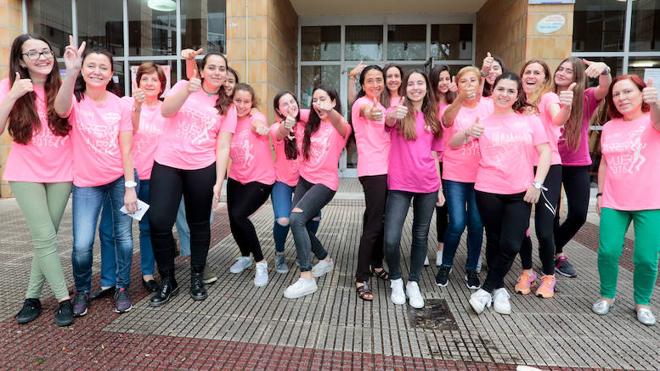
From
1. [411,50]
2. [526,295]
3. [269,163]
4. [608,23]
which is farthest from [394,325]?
[411,50]

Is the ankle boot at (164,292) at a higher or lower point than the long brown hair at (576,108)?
lower

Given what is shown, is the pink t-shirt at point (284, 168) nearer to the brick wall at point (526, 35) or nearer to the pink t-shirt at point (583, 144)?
the pink t-shirt at point (583, 144)

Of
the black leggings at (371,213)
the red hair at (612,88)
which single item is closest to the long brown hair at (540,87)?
the red hair at (612,88)

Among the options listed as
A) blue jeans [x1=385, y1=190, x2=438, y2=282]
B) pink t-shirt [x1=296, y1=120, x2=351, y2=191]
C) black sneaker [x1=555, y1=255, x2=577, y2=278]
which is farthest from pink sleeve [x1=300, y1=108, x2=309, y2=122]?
black sneaker [x1=555, y1=255, x2=577, y2=278]

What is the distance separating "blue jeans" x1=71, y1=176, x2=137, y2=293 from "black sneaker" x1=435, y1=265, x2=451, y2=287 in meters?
2.64

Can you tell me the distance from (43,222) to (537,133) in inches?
144

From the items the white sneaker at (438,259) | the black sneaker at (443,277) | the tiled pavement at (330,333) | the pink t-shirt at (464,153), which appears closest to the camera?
the tiled pavement at (330,333)

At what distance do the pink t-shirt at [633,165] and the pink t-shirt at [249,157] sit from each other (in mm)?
2792

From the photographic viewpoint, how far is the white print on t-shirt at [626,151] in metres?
3.29

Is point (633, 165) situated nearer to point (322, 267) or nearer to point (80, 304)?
point (322, 267)

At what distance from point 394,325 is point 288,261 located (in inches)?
73.3

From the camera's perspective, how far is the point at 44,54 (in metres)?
3.08

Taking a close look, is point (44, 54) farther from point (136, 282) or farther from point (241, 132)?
point (136, 282)

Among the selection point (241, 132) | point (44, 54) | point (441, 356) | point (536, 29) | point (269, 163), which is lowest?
point (441, 356)
